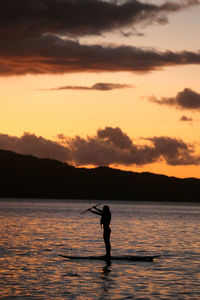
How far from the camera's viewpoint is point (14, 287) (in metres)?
26.2

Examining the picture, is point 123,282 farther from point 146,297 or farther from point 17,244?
point 17,244

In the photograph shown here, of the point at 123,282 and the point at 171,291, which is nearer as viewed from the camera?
the point at 171,291

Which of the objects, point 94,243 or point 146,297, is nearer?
point 146,297

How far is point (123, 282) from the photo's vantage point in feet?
91.6

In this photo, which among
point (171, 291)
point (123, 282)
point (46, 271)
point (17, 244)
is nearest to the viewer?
point (171, 291)

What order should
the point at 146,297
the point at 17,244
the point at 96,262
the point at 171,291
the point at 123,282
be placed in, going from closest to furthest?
1. the point at 146,297
2. the point at 171,291
3. the point at 123,282
4. the point at 96,262
5. the point at 17,244

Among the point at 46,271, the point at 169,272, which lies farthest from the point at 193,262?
the point at 46,271

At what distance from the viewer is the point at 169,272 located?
105 ft

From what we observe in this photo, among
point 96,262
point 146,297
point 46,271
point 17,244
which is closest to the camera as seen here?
point 146,297

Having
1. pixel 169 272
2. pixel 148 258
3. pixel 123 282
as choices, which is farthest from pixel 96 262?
pixel 123 282

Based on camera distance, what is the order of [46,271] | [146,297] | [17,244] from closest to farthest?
1. [146,297]
2. [46,271]
3. [17,244]

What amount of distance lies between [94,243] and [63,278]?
902 inches

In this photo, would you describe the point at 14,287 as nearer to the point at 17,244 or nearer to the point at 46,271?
the point at 46,271

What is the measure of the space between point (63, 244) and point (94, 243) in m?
3.23
